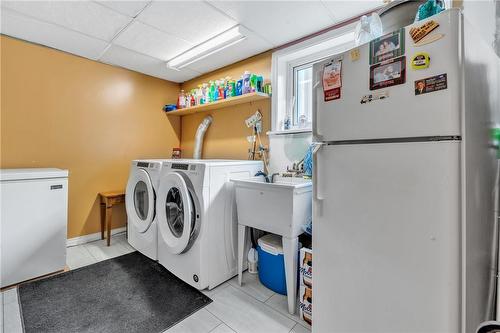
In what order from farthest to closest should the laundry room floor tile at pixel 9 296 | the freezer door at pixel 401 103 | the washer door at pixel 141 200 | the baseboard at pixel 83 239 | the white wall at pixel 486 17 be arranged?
the baseboard at pixel 83 239 → the washer door at pixel 141 200 → the laundry room floor tile at pixel 9 296 → the white wall at pixel 486 17 → the freezer door at pixel 401 103


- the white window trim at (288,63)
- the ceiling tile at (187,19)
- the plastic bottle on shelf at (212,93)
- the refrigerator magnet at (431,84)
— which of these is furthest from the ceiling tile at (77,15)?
the refrigerator magnet at (431,84)

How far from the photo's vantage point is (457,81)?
0.80 m

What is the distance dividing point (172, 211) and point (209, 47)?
1726 millimetres

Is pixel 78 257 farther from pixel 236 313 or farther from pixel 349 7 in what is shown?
pixel 349 7

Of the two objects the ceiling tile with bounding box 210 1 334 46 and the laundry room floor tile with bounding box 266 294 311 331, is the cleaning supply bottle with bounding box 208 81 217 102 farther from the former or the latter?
the laundry room floor tile with bounding box 266 294 311 331

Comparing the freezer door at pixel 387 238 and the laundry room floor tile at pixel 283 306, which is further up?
the freezer door at pixel 387 238

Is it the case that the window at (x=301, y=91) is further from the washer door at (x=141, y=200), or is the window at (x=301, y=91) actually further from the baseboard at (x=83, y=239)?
the baseboard at (x=83, y=239)

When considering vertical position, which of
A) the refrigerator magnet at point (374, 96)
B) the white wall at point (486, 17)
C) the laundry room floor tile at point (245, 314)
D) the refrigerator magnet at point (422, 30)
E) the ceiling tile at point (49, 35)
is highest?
the ceiling tile at point (49, 35)

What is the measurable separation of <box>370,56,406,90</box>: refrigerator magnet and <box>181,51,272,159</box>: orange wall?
159cm

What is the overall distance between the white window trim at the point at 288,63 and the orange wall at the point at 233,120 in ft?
0.35

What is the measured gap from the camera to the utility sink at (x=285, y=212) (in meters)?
1.59

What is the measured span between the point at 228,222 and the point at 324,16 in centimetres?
192

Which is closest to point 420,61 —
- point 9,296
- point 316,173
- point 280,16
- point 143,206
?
point 316,173

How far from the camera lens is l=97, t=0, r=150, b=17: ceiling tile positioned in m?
1.76
